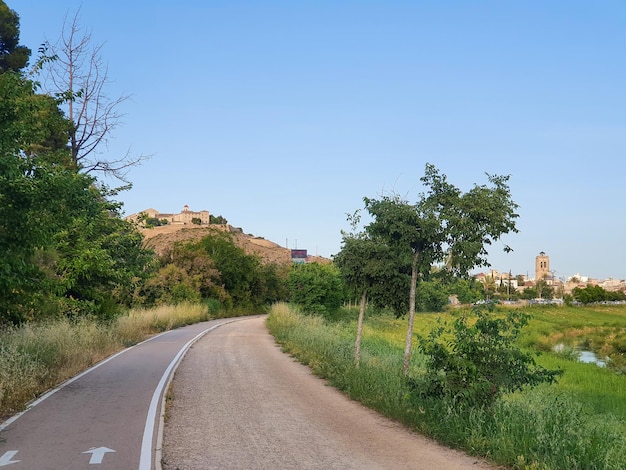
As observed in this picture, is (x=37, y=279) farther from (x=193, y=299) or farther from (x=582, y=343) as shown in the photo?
(x=582, y=343)

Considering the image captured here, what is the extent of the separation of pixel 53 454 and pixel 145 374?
7973mm

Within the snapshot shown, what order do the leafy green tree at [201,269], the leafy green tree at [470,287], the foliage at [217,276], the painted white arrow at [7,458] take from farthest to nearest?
the leafy green tree at [201,269] → the foliage at [217,276] → the leafy green tree at [470,287] → the painted white arrow at [7,458]

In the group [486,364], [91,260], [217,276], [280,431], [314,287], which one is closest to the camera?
[486,364]

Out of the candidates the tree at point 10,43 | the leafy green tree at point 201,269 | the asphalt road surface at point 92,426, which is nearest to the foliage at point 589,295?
the leafy green tree at point 201,269

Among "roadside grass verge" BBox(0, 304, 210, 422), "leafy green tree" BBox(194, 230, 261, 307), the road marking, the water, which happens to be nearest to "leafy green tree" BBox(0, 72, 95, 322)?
"roadside grass verge" BBox(0, 304, 210, 422)

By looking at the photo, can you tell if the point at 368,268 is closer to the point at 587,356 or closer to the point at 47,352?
the point at 47,352

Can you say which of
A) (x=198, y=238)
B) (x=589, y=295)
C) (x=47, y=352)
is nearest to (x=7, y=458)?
(x=47, y=352)

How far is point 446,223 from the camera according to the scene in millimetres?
13016

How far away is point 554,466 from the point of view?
6.96m

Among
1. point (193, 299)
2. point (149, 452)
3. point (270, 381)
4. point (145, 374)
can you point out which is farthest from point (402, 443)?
point (193, 299)

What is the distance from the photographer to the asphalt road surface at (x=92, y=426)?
7.68 meters

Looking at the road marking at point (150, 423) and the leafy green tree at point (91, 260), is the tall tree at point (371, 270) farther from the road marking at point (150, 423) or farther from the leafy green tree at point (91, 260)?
the leafy green tree at point (91, 260)

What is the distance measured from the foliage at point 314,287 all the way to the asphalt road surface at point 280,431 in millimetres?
27259

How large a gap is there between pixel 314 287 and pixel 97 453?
3573 cm
